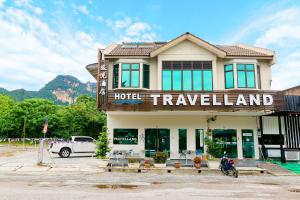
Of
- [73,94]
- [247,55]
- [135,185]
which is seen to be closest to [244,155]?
[247,55]

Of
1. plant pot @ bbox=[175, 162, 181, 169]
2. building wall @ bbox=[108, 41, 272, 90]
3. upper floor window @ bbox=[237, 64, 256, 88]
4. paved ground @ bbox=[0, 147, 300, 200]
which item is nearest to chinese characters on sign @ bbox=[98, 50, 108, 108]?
building wall @ bbox=[108, 41, 272, 90]

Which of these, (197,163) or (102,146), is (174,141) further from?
(102,146)

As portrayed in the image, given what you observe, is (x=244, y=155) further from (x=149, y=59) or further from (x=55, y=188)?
(x=55, y=188)

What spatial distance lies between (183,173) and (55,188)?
306 inches

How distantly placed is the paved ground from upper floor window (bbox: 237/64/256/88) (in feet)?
24.7

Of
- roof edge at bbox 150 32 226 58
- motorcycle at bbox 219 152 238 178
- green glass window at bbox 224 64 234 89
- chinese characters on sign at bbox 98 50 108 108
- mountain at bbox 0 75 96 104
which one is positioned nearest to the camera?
motorcycle at bbox 219 152 238 178

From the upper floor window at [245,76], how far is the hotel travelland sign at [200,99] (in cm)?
168

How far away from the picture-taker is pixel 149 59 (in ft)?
69.9

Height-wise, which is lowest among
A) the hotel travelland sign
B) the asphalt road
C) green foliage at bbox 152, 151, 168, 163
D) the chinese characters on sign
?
the asphalt road

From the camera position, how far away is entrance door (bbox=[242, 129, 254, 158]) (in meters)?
20.8

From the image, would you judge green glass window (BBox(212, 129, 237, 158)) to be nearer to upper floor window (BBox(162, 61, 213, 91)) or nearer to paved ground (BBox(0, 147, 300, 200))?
upper floor window (BBox(162, 61, 213, 91))

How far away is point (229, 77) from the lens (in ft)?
68.1

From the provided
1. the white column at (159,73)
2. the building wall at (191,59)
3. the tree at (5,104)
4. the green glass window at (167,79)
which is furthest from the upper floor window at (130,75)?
the tree at (5,104)

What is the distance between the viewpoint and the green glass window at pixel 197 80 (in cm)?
2045
